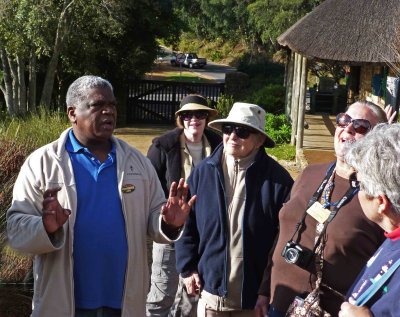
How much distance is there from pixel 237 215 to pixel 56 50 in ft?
47.4

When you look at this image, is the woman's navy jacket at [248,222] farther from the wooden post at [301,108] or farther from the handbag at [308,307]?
the wooden post at [301,108]

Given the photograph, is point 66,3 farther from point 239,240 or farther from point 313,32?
point 239,240

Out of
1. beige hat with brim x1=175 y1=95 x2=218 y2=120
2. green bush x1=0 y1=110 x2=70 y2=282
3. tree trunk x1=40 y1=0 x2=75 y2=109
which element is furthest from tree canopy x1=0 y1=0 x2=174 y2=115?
beige hat with brim x1=175 y1=95 x2=218 y2=120

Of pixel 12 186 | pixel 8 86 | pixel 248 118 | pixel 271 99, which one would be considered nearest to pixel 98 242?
pixel 248 118

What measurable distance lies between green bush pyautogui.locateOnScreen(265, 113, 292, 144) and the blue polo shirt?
43.0ft

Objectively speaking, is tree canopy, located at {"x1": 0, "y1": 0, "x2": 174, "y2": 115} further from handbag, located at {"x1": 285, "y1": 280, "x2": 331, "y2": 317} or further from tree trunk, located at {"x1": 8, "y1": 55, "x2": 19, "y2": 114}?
handbag, located at {"x1": 285, "y1": 280, "x2": 331, "y2": 317}

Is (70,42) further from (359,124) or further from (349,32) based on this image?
(359,124)

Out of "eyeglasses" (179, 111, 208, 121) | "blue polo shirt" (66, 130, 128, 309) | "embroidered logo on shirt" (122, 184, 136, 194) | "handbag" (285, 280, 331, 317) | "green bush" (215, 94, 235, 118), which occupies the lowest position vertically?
"green bush" (215, 94, 235, 118)

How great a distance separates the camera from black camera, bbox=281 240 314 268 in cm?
324

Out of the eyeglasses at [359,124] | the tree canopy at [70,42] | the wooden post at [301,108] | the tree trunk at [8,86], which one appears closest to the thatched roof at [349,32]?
the wooden post at [301,108]

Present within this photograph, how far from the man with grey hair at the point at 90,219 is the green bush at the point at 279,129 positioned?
13.0 metres

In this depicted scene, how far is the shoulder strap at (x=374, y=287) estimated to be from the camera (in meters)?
2.35

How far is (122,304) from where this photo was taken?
11.0 ft

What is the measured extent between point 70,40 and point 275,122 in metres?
5.81
